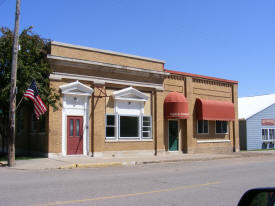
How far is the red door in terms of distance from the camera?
19.4 metres

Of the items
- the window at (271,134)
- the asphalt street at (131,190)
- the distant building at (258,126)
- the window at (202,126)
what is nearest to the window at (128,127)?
the window at (202,126)

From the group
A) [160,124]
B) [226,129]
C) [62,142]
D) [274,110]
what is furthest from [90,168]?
[274,110]

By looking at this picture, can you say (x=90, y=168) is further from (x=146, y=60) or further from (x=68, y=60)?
(x=146, y=60)

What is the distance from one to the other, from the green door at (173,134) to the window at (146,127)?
6.53 feet

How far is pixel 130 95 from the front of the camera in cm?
2205

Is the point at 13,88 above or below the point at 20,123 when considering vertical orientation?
above

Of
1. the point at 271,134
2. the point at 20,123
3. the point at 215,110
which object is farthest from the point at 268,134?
the point at 20,123

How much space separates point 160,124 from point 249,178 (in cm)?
1166

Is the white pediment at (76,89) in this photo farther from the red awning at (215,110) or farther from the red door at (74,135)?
the red awning at (215,110)

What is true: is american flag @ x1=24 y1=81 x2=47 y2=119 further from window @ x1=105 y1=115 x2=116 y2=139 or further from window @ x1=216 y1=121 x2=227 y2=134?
window @ x1=216 y1=121 x2=227 y2=134

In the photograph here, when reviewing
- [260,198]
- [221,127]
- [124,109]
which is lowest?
[260,198]

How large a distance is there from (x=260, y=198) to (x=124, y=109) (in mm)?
19078

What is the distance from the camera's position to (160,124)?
76.0 feet

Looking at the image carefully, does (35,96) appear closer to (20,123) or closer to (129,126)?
(129,126)
